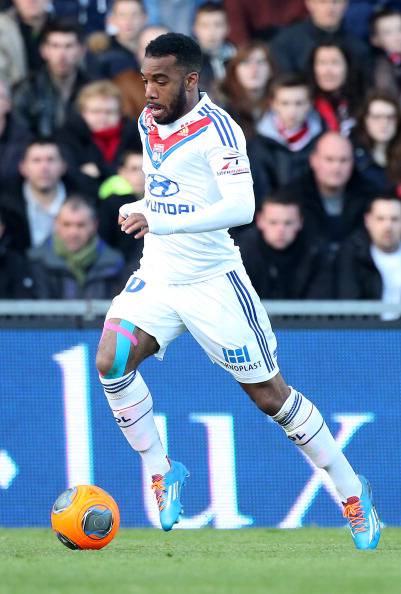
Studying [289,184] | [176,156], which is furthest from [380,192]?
[176,156]

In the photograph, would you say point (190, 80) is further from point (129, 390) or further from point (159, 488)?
point (159, 488)

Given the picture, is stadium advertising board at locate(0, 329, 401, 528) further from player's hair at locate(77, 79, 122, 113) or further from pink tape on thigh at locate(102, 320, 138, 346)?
player's hair at locate(77, 79, 122, 113)

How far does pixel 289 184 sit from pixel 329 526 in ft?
9.40

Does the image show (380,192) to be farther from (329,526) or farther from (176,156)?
(176,156)

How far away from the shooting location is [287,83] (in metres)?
11.6

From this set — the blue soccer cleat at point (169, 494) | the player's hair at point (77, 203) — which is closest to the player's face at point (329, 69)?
the player's hair at point (77, 203)

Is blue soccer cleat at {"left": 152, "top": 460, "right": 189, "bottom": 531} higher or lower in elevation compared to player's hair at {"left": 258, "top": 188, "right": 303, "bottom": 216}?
lower

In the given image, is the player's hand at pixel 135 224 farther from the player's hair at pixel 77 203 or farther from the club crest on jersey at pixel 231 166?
the player's hair at pixel 77 203

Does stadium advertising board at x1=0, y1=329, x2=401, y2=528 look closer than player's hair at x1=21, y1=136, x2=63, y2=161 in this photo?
Yes

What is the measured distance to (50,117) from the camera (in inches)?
471

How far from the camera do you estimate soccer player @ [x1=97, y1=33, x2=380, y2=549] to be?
7293 mm

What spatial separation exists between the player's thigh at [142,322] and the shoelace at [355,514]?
51.5 inches

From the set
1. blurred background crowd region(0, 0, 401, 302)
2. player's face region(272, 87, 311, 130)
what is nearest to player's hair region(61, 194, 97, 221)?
blurred background crowd region(0, 0, 401, 302)

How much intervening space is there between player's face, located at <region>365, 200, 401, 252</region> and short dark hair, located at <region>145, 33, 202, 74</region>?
3440mm
